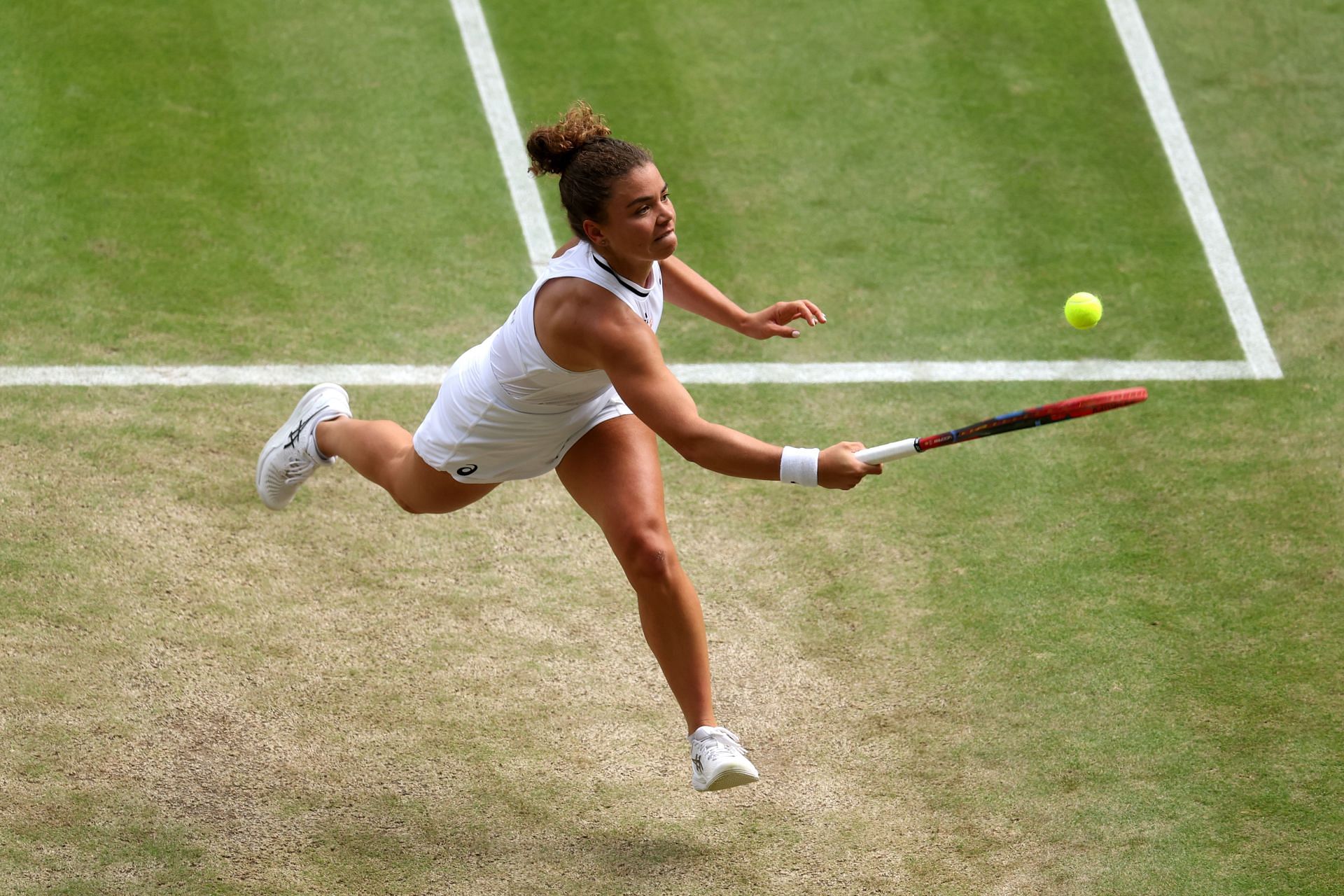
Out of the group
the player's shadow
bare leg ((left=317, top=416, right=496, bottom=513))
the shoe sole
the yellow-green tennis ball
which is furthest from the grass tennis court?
the yellow-green tennis ball

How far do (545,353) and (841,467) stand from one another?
1061 mm

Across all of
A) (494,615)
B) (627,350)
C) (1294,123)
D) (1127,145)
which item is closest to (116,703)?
(494,615)

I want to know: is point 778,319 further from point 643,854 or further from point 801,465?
point 643,854

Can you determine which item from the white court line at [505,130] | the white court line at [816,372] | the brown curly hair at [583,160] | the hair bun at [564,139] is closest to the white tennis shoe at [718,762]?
the brown curly hair at [583,160]

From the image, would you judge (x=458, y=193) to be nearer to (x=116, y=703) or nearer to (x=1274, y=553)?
(x=116, y=703)

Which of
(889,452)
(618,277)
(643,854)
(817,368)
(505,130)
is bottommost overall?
(817,368)

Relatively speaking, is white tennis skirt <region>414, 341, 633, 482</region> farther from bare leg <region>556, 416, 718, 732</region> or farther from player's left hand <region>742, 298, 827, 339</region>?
player's left hand <region>742, 298, 827, 339</region>

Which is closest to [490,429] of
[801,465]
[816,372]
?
[801,465]

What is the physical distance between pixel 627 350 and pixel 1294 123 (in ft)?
19.3

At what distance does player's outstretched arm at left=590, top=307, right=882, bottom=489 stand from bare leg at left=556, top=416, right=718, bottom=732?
1.31ft

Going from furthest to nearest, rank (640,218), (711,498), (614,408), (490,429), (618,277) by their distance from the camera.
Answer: (711,498) → (614,408) → (490,429) → (618,277) → (640,218)

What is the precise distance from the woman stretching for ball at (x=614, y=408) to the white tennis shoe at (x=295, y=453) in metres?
0.65

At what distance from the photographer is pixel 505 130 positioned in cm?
845

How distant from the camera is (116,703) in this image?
5262mm
